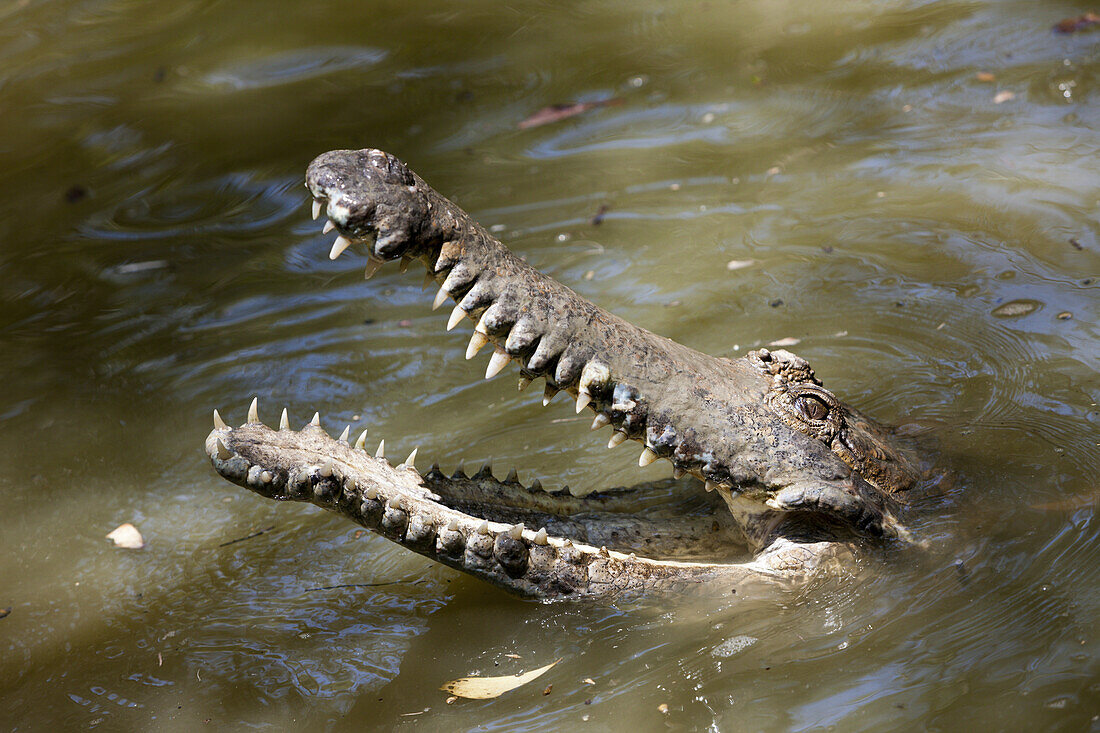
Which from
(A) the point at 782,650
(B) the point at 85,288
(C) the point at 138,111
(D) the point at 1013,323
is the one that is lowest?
(A) the point at 782,650

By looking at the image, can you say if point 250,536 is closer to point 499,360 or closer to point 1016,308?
point 499,360

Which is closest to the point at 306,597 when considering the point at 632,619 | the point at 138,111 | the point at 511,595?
the point at 511,595

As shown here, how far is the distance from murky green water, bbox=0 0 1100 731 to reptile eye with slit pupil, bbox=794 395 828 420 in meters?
0.56

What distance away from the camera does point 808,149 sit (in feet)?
22.6

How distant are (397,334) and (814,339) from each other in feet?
7.56

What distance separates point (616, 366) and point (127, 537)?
2624mm

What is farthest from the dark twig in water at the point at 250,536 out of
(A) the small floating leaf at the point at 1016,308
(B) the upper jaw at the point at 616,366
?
(A) the small floating leaf at the point at 1016,308

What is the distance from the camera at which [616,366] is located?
10.1 ft

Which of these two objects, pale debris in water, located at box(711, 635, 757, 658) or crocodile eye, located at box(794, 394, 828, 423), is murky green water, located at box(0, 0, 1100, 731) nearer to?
pale debris in water, located at box(711, 635, 757, 658)

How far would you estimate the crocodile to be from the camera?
2.89 metres

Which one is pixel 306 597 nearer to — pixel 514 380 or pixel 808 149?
pixel 514 380

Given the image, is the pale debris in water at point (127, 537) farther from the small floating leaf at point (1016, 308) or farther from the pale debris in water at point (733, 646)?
the small floating leaf at point (1016, 308)

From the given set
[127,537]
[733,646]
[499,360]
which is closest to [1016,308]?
[733,646]

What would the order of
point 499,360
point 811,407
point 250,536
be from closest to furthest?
point 499,360, point 811,407, point 250,536
